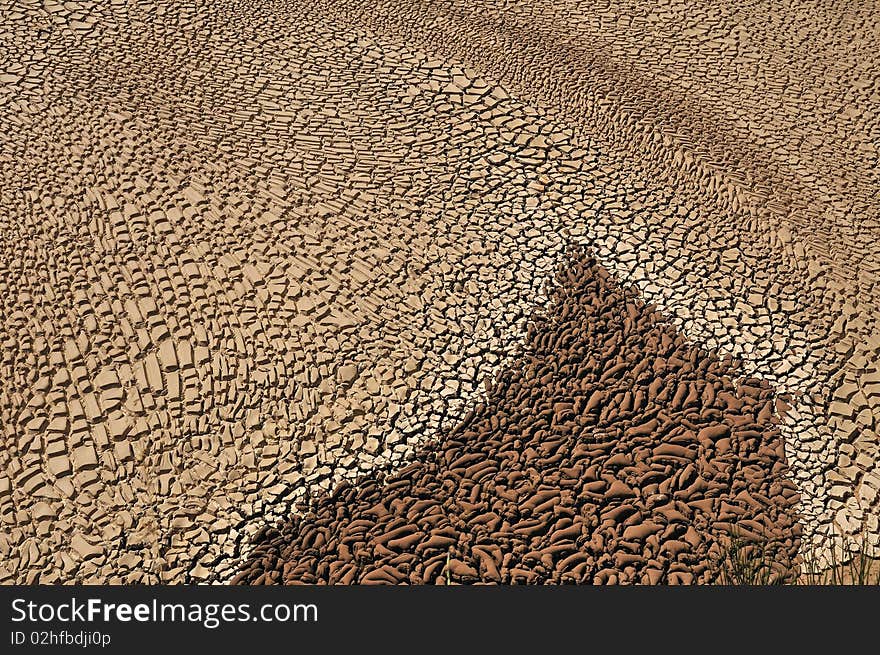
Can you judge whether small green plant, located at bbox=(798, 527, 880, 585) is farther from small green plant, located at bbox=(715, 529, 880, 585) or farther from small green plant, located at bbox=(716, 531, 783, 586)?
small green plant, located at bbox=(716, 531, 783, 586)

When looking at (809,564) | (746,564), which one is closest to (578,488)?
(746,564)

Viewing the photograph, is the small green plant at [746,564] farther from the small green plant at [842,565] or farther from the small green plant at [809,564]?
the small green plant at [842,565]

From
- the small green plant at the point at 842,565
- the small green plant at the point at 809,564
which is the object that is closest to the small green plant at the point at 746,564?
the small green plant at the point at 809,564

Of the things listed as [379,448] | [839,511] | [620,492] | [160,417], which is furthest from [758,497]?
[160,417]

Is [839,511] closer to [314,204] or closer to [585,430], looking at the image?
[585,430]

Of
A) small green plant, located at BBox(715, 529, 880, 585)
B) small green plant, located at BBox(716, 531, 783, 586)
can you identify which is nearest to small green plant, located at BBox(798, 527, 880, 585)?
small green plant, located at BBox(715, 529, 880, 585)

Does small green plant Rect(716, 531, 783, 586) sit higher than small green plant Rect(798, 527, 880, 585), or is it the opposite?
small green plant Rect(798, 527, 880, 585)

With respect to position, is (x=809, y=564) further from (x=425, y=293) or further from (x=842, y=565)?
(x=425, y=293)

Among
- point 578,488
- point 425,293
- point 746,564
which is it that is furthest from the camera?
point 425,293

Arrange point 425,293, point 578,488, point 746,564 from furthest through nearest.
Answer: point 425,293, point 578,488, point 746,564
